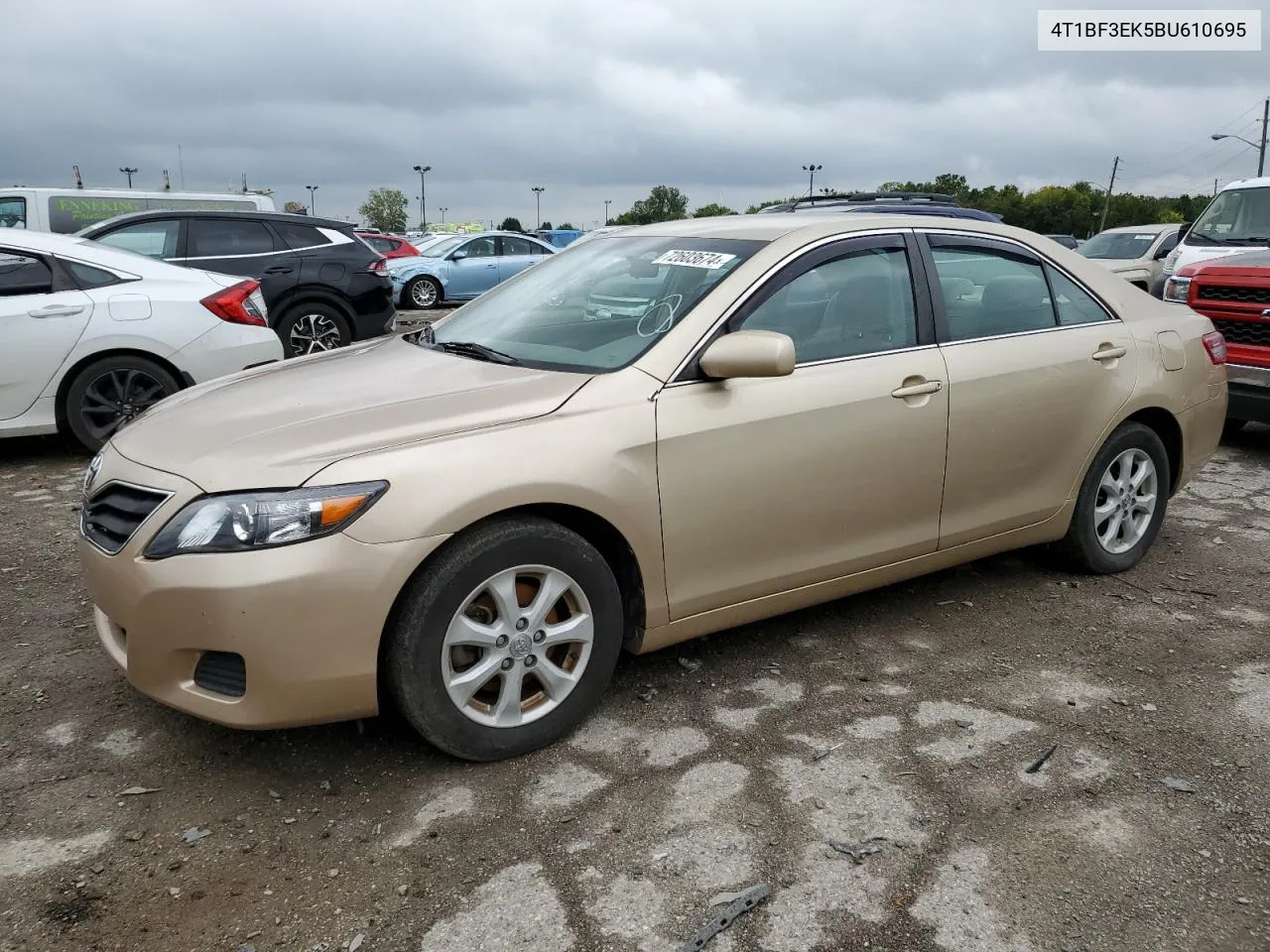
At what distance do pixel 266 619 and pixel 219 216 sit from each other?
780cm

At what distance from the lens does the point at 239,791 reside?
2877 mm

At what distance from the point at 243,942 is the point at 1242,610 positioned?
3.93m

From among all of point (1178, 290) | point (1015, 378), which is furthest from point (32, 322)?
point (1178, 290)

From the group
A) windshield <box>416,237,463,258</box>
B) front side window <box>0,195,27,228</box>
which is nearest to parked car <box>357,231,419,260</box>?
windshield <box>416,237,463,258</box>

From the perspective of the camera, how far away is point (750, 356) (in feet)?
10.1

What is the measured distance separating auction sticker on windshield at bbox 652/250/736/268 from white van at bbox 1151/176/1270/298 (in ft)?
23.9

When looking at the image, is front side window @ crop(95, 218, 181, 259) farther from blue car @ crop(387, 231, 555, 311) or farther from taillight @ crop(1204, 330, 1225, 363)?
blue car @ crop(387, 231, 555, 311)

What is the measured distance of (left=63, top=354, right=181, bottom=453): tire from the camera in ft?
20.8

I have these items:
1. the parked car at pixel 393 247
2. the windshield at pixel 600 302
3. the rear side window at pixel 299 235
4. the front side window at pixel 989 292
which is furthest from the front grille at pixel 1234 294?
the parked car at pixel 393 247

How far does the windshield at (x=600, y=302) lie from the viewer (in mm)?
3359

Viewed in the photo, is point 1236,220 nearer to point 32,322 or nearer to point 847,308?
point 847,308

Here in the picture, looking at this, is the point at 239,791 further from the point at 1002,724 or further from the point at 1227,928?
the point at 1227,928

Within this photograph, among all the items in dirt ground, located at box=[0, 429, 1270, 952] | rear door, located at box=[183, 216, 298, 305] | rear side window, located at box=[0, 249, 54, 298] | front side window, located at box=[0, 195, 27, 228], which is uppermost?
front side window, located at box=[0, 195, 27, 228]

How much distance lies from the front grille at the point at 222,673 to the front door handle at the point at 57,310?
176 inches
